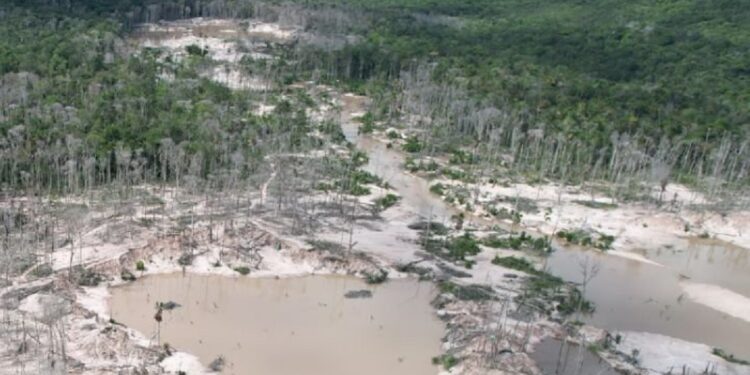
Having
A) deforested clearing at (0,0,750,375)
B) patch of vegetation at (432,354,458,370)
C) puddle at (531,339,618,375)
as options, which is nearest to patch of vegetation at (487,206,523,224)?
deforested clearing at (0,0,750,375)

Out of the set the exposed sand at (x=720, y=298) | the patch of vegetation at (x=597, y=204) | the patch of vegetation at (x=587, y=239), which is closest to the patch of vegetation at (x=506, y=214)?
the patch of vegetation at (x=587, y=239)

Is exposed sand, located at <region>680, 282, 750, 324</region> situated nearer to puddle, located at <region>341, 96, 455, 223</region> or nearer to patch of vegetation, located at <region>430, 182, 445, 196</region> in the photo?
puddle, located at <region>341, 96, 455, 223</region>

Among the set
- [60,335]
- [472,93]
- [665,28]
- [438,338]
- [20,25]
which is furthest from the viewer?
[665,28]

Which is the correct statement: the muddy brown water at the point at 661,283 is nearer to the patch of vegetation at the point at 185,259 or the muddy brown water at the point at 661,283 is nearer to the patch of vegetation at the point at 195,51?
the patch of vegetation at the point at 185,259

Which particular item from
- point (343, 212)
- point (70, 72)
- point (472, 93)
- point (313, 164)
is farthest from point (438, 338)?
point (70, 72)

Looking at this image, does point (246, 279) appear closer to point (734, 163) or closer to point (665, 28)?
point (734, 163)

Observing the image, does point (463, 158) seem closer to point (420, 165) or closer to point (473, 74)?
point (420, 165)
